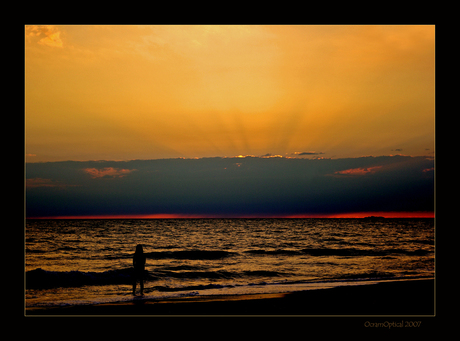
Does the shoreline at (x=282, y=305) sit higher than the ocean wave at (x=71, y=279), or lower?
higher

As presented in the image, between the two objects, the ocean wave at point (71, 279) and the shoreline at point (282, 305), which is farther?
the ocean wave at point (71, 279)

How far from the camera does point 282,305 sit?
1084 cm

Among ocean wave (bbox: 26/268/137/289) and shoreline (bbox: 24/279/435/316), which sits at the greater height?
shoreline (bbox: 24/279/435/316)

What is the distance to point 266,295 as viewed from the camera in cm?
1241

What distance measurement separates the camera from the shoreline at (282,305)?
10.1m

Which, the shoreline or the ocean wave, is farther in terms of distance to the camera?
the ocean wave

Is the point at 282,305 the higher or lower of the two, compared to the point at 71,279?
higher

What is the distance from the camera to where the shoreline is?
10.1 m

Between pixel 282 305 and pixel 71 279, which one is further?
pixel 71 279
